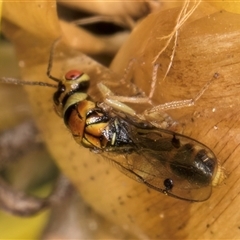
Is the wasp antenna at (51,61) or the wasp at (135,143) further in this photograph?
the wasp antenna at (51,61)

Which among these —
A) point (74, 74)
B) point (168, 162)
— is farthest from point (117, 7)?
point (168, 162)

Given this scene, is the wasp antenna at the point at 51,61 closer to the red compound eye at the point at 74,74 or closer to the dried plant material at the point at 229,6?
the red compound eye at the point at 74,74

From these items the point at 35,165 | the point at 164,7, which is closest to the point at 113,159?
the point at 164,7

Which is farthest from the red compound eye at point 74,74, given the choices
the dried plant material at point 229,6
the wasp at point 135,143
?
the dried plant material at point 229,6

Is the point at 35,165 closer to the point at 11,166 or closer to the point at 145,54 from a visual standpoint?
the point at 11,166

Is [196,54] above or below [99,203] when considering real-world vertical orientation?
above

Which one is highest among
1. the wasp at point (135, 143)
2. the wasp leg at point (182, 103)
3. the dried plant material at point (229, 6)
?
the dried plant material at point (229, 6)

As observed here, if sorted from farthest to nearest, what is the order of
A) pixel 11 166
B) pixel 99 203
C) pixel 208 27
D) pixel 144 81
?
pixel 11 166 < pixel 99 203 < pixel 144 81 < pixel 208 27
